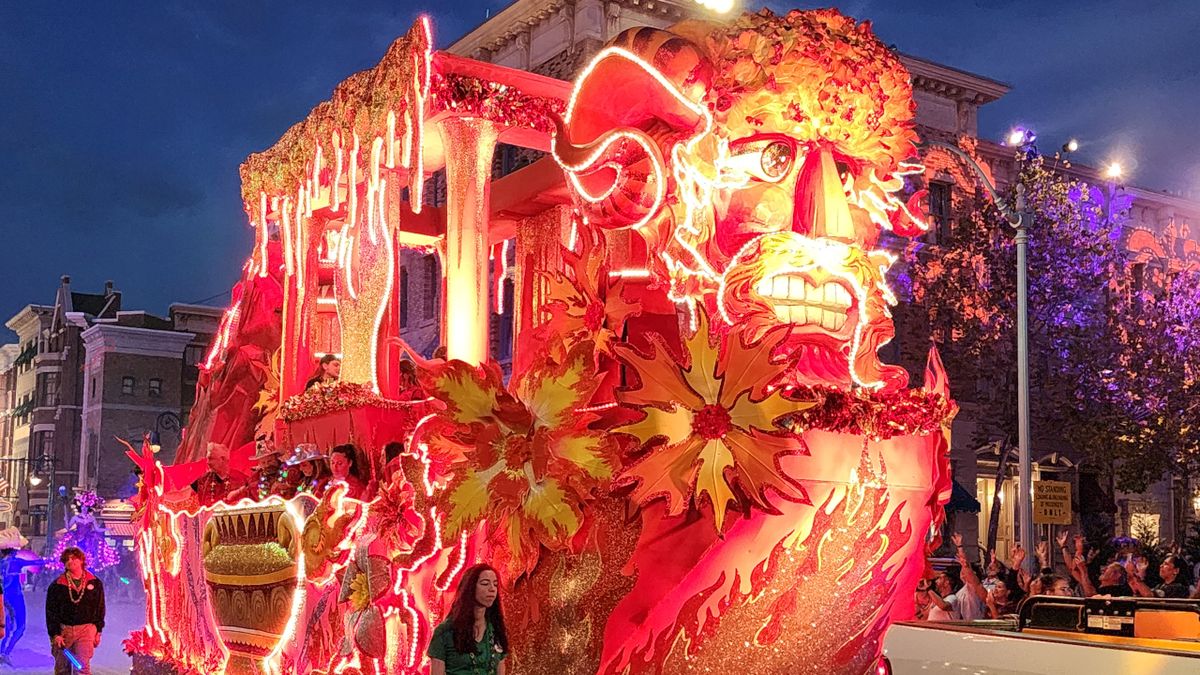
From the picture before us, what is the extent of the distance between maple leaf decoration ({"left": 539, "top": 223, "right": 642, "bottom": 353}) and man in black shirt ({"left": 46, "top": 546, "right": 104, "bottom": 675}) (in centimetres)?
640

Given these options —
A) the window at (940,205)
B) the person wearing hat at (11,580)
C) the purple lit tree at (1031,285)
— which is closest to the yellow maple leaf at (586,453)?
the person wearing hat at (11,580)

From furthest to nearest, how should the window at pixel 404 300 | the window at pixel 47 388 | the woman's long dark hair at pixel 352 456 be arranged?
the window at pixel 47 388 → the window at pixel 404 300 → the woman's long dark hair at pixel 352 456

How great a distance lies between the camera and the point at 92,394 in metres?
69.1

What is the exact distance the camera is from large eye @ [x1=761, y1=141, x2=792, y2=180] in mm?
8883

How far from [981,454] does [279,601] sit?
28.6 meters

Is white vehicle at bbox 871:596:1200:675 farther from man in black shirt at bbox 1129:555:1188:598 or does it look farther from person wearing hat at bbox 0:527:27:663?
person wearing hat at bbox 0:527:27:663

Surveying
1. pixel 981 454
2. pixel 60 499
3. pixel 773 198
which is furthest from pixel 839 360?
pixel 60 499

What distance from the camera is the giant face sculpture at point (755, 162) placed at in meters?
8.55

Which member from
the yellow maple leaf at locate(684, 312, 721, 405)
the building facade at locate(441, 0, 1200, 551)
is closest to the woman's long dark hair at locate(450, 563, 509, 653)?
the yellow maple leaf at locate(684, 312, 721, 405)

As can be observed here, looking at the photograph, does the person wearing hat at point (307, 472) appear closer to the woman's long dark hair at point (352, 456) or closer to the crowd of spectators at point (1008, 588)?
the woman's long dark hair at point (352, 456)

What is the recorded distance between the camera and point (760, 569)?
776cm

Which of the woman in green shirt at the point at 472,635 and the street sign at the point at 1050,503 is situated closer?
the woman in green shirt at the point at 472,635

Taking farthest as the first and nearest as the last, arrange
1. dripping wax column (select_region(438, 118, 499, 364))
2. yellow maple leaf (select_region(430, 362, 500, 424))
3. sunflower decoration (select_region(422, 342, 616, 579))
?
dripping wax column (select_region(438, 118, 499, 364)), yellow maple leaf (select_region(430, 362, 500, 424)), sunflower decoration (select_region(422, 342, 616, 579))

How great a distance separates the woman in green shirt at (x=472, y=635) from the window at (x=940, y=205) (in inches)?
1143
